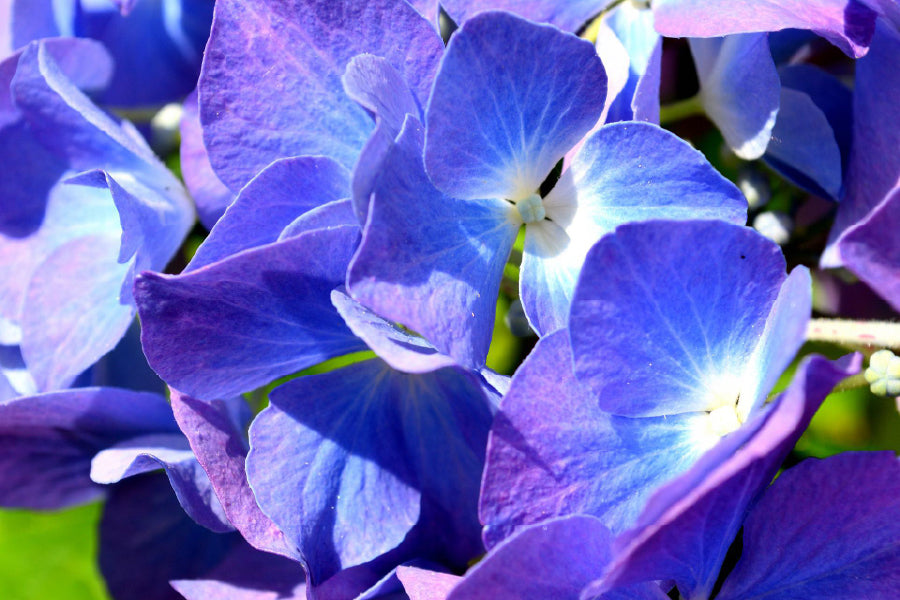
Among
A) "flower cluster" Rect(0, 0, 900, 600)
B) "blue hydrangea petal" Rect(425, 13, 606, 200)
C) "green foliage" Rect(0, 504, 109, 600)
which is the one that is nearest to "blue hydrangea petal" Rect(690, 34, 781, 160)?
"flower cluster" Rect(0, 0, 900, 600)

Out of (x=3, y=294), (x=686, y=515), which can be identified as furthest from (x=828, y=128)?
(x=3, y=294)

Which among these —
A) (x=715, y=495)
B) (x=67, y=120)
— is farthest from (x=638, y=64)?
(x=67, y=120)

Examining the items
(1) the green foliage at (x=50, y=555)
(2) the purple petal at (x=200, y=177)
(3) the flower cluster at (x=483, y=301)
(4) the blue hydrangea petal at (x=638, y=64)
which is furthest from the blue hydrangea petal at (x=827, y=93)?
(1) the green foliage at (x=50, y=555)

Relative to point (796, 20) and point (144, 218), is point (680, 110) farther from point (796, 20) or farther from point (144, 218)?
point (144, 218)

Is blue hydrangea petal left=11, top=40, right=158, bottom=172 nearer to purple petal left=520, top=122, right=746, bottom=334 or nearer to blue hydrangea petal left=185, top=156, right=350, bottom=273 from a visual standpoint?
blue hydrangea petal left=185, top=156, right=350, bottom=273

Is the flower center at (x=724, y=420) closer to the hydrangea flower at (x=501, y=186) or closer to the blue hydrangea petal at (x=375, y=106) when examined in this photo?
the hydrangea flower at (x=501, y=186)

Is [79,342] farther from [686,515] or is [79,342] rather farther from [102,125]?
[686,515]

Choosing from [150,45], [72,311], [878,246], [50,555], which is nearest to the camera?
[878,246]
